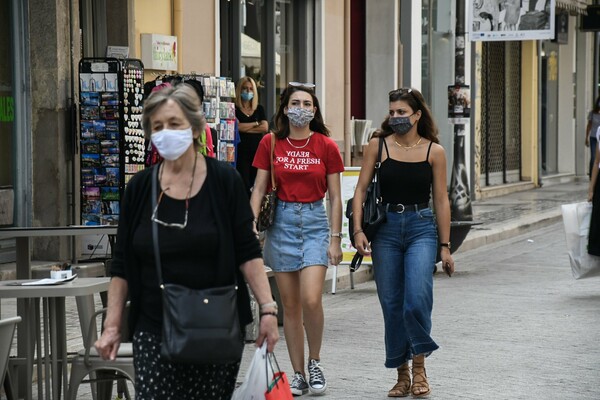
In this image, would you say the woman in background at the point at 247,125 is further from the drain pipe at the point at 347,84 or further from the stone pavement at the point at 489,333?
the drain pipe at the point at 347,84

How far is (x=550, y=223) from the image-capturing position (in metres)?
21.4

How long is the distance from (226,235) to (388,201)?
3.17 m

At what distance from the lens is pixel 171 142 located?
475cm

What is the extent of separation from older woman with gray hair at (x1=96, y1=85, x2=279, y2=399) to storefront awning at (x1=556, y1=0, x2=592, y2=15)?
25.6 metres

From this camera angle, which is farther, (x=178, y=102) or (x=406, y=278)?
(x=406, y=278)

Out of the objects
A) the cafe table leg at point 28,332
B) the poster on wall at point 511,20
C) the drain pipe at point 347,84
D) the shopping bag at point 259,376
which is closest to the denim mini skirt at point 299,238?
the cafe table leg at point 28,332

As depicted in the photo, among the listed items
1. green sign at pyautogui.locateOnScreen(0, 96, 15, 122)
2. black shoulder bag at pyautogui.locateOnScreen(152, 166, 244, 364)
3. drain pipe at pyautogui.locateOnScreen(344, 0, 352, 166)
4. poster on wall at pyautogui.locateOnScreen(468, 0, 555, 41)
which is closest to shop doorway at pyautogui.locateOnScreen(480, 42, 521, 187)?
drain pipe at pyautogui.locateOnScreen(344, 0, 352, 166)

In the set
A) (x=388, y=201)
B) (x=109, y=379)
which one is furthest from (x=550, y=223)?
(x=109, y=379)

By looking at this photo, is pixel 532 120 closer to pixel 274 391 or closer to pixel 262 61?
pixel 262 61

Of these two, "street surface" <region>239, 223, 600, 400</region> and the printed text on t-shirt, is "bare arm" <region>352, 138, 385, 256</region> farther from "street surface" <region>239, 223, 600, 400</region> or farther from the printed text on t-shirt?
"street surface" <region>239, 223, 600, 400</region>

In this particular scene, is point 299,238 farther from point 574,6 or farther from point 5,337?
point 574,6

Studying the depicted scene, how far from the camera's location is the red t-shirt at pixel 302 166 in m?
7.91

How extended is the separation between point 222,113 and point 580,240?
4.34 m

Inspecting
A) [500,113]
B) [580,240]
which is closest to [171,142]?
[580,240]
